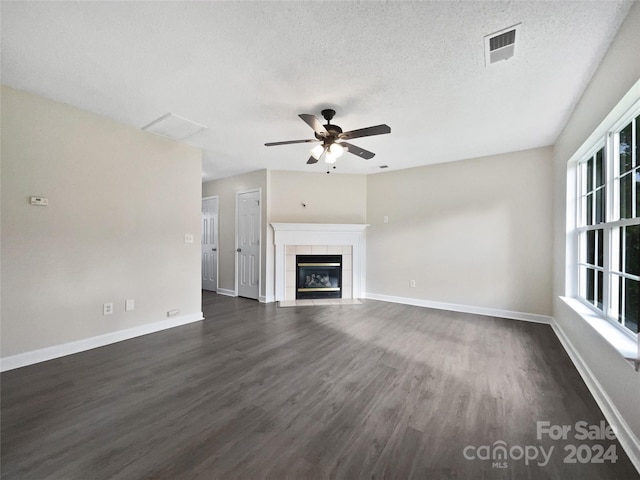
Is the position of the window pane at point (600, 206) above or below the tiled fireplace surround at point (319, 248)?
above

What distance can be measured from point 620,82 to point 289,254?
4505 mm

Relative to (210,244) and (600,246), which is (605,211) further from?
(210,244)

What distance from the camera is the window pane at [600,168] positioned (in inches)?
94.3

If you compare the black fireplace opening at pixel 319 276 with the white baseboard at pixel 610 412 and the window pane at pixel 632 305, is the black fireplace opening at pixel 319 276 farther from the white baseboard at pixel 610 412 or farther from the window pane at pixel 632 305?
the window pane at pixel 632 305

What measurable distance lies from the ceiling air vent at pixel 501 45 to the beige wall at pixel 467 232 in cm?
268

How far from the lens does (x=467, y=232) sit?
4418 millimetres

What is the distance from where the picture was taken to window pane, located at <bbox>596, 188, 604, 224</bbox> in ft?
7.77

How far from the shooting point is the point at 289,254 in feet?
17.2

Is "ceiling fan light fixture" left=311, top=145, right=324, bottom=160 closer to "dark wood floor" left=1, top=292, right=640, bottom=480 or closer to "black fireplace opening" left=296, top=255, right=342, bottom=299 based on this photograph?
"dark wood floor" left=1, top=292, right=640, bottom=480

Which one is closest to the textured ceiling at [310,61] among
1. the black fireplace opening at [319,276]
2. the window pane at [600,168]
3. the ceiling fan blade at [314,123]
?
the ceiling fan blade at [314,123]

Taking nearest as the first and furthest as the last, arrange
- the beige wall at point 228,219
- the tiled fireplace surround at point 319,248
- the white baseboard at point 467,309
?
the white baseboard at point 467,309 → the tiled fireplace surround at point 319,248 → the beige wall at point 228,219

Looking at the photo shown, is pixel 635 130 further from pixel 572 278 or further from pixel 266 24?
pixel 266 24

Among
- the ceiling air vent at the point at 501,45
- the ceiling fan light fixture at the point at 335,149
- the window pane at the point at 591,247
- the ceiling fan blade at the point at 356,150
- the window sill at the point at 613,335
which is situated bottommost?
the window sill at the point at 613,335

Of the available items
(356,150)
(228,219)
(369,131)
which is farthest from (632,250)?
(228,219)
